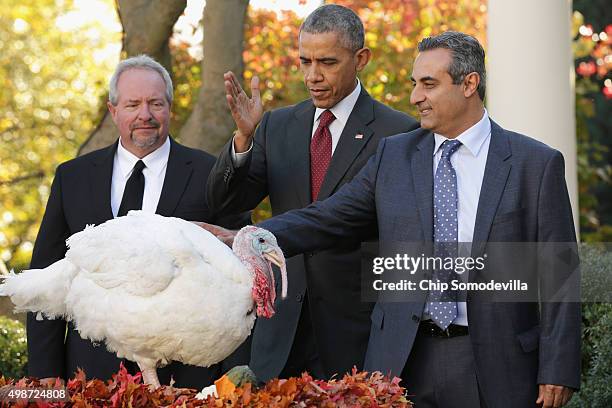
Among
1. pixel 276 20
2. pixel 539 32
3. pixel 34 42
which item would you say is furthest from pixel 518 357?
pixel 34 42

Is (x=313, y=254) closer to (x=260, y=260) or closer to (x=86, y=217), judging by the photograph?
(x=86, y=217)

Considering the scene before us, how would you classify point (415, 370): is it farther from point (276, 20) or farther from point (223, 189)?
point (276, 20)

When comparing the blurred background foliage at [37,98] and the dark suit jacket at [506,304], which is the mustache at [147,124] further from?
the blurred background foliage at [37,98]

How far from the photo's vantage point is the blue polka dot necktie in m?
5.04

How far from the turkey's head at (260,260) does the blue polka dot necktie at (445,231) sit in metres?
0.81

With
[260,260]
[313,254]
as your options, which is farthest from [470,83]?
[260,260]

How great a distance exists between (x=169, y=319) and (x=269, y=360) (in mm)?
1495

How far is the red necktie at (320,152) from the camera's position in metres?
5.86

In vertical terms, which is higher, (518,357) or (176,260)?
(176,260)

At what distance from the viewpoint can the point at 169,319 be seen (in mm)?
4301

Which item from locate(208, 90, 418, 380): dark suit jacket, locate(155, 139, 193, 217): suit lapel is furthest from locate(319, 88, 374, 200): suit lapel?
locate(155, 139, 193, 217): suit lapel

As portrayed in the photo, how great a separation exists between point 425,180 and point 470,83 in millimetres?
481

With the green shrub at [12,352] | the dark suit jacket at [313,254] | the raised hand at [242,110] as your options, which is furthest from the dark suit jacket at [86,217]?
the green shrub at [12,352]

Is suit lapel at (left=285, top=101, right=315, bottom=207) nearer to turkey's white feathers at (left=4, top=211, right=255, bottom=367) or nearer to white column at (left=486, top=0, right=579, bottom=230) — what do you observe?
turkey's white feathers at (left=4, top=211, right=255, bottom=367)
